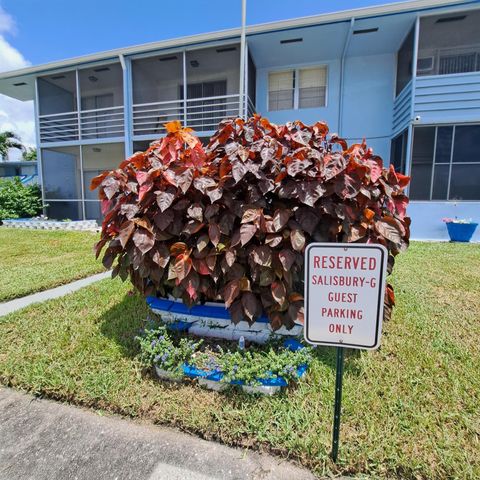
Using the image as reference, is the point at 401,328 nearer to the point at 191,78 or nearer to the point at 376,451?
the point at 376,451

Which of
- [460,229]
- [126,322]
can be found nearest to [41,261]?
[126,322]

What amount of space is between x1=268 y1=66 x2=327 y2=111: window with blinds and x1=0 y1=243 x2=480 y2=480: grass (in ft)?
32.4

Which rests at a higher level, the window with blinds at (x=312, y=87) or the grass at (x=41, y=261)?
the window with blinds at (x=312, y=87)

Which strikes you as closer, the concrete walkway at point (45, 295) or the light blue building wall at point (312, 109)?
the concrete walkway at point (45, 295)

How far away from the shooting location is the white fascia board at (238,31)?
8.41 m

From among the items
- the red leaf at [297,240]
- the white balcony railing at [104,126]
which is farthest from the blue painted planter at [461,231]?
the white balcony railing at [104,126]

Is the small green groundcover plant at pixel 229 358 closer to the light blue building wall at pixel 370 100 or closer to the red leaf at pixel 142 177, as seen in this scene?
the red leaf at pixel 142 177

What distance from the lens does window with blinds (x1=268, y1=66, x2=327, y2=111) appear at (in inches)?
448

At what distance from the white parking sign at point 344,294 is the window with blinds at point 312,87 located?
11241 mm

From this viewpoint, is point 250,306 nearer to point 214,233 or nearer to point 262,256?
point 262,256

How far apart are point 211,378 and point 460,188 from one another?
32.8ft

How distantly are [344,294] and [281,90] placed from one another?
1180cm

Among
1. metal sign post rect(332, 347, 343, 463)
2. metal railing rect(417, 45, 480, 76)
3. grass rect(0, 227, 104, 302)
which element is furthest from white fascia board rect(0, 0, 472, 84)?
metal sign post rect(332, 347, 343, 463)

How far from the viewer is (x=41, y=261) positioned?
6.52 m
